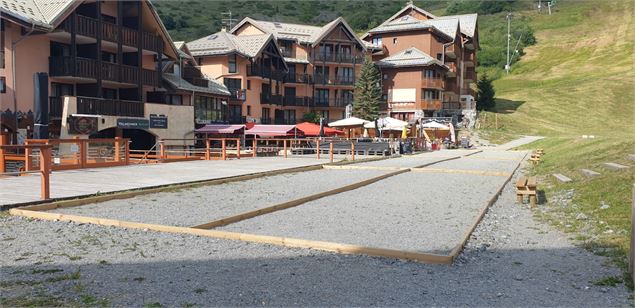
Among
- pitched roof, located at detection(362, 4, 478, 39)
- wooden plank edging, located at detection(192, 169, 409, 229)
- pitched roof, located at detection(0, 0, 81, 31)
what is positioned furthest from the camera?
pitched roof, located at detection(362, 4, 478, 39)

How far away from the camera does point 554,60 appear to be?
104250 mm

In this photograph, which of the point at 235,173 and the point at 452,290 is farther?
the point at 235,173

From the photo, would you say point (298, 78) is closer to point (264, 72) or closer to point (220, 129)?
point (264, 72)

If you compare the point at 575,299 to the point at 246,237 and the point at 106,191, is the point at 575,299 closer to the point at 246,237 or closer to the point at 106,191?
the point at 246,237

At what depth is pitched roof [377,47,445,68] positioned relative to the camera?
5989cm

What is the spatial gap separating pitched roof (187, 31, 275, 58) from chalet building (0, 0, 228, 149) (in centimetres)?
1167

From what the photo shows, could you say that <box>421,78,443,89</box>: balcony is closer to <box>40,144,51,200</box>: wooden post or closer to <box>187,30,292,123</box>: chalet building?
<box>187,30,292,123</box>: chalet building

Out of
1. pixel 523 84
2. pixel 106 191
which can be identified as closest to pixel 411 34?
pixel 523 84

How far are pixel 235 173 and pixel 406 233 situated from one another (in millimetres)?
10286

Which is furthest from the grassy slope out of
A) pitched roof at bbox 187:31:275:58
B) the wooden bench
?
pitched roof at bbox 187:31:275:58

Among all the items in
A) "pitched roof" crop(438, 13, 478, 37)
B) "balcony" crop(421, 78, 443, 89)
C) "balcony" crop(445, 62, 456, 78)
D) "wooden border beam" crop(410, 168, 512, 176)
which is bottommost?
"wooden border beam" crop(410, 168, 512, 176)

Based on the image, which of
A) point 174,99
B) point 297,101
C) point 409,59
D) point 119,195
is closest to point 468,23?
point 409,59

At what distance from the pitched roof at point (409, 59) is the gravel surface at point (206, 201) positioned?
45.5 meters

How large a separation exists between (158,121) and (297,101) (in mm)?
26668
